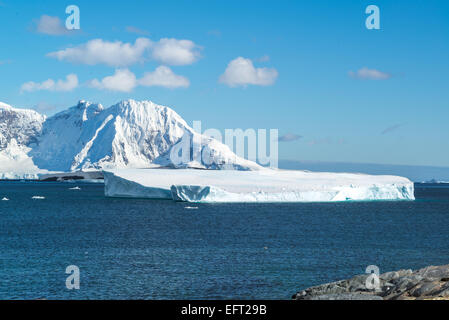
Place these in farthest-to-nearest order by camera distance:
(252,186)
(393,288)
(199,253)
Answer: (252,186) → (199,253) → (393,288)

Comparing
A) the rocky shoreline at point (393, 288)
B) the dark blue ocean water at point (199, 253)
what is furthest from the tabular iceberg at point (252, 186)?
the rocky shoreline at point (393, 288)

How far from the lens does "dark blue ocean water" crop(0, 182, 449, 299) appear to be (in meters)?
19.3

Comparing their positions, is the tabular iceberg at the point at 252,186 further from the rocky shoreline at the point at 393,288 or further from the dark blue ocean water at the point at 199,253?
the rocky shoreline at the point at 393,288

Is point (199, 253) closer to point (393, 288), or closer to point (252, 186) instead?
point (393, 288)

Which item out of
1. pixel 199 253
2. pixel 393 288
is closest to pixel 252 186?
pixel 199 253

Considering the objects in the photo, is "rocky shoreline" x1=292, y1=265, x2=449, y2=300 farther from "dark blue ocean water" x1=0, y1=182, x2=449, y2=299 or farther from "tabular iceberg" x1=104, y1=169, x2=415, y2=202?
"tabular iceberg" x1=104, y1=169, x2=415, y2=202

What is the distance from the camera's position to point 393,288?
1586 cm

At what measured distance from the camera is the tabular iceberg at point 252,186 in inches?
2550

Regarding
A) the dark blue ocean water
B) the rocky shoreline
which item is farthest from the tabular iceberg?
the rocky shoreline

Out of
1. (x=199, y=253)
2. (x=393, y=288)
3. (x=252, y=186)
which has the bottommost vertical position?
(x=199, y=253)

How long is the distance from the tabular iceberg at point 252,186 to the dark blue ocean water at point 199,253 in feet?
46.8

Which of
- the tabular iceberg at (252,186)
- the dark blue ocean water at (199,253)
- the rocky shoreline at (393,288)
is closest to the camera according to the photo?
the rocky shoreline at (393,288)

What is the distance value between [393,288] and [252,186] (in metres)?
49.4
